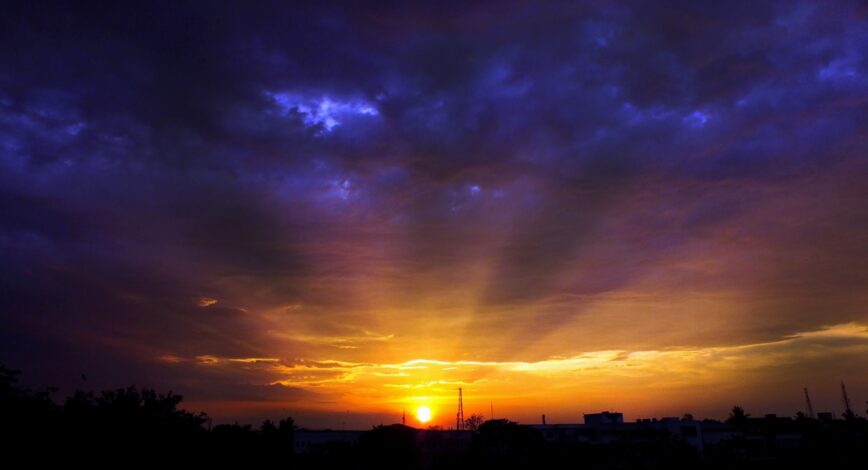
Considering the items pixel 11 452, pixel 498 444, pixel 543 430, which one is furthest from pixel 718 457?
pixel 11 452

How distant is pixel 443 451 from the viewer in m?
90.1

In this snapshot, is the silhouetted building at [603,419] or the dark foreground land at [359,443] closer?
the dark foreground land at [359,443]

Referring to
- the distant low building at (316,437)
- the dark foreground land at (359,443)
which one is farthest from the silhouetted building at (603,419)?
the distant low building at (316,437)

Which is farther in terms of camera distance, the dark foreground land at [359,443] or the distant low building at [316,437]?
the distant low building at [316,437]

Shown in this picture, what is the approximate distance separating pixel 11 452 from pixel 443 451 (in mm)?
73880

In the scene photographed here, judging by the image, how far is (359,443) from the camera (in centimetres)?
8262

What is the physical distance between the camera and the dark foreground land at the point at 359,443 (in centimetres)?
2588

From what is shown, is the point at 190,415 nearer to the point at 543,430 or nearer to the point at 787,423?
the point at 543,430

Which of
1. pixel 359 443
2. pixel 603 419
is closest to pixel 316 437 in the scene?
pixel 359 443

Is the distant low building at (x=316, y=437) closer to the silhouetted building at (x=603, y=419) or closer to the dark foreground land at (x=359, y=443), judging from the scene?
the dark foreground land at (x=359, y=443)

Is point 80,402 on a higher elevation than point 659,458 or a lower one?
higher

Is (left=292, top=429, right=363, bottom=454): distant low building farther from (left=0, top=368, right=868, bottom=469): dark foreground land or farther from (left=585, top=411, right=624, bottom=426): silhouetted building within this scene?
(left=585, top=411, right=624, bottom=426): silhouetted building

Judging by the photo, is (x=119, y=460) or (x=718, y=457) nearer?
(x=119, y=460)

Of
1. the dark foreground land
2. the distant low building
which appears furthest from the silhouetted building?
the distant low building
